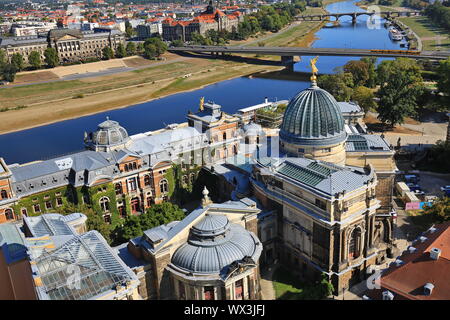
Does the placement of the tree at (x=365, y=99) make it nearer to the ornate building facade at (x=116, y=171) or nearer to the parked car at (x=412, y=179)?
the parked car at (x=412, y=179)

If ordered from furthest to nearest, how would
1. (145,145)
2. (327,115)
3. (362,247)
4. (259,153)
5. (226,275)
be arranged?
(145,145) < (259,153) < (327,115) < (362,247) < (226,275)

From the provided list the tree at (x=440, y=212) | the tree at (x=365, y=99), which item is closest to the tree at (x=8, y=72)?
the tree at (x=365, y=99)

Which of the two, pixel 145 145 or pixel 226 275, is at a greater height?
pixel 145 145

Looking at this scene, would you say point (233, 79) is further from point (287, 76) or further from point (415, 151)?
point (415, 151)

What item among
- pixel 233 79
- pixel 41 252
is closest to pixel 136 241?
pixel 41 252

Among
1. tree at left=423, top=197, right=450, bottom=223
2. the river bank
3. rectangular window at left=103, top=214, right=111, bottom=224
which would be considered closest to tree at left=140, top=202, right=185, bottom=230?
rectangular window at left=103, top=214, right=111, bottom=224

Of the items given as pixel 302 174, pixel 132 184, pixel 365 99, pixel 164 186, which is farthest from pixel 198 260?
pixel 365 99
